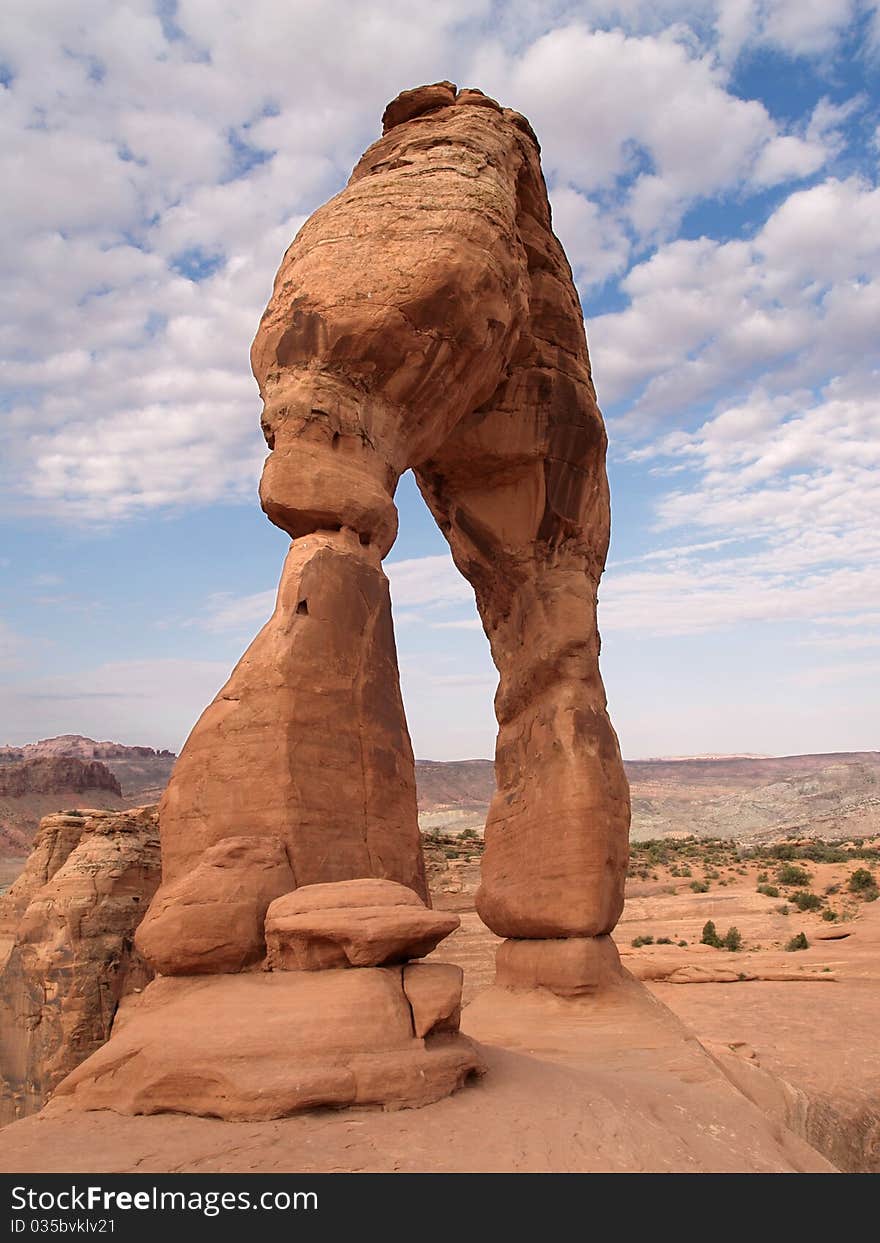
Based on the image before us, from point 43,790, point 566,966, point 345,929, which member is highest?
point 345,929

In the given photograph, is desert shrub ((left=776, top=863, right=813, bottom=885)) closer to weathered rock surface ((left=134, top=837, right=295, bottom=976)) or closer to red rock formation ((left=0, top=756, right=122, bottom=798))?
weathered rock surface ((left=134, top=837, right=295, bottom=976))

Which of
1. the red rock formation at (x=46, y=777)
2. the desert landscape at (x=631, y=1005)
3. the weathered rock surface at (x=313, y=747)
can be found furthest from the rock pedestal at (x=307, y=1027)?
the red rock formation at (x=46, y=777)

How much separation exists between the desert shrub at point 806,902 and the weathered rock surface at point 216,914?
21041 mm

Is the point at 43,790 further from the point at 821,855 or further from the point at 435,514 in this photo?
the point at 435,514

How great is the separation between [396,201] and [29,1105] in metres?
8.45

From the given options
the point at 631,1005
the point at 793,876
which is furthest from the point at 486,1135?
the point at 793,876

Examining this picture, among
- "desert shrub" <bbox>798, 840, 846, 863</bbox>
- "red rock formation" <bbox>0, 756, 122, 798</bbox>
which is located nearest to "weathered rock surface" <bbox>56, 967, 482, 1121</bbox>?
"desert shrub" <bbox>798, 840, 846, 863</bbox>

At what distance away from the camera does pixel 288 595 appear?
18.4 feet

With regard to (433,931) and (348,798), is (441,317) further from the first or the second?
(433,931)

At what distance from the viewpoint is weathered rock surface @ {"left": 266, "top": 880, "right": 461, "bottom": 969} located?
4.36 meters

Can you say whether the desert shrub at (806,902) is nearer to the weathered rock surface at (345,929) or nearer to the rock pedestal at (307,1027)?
the rock pedestal at (307,1027)

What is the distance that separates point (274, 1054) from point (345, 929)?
2.21 feet

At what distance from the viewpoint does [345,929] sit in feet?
14.3

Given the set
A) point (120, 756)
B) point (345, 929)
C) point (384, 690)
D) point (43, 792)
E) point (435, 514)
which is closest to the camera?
point (345, 929)
